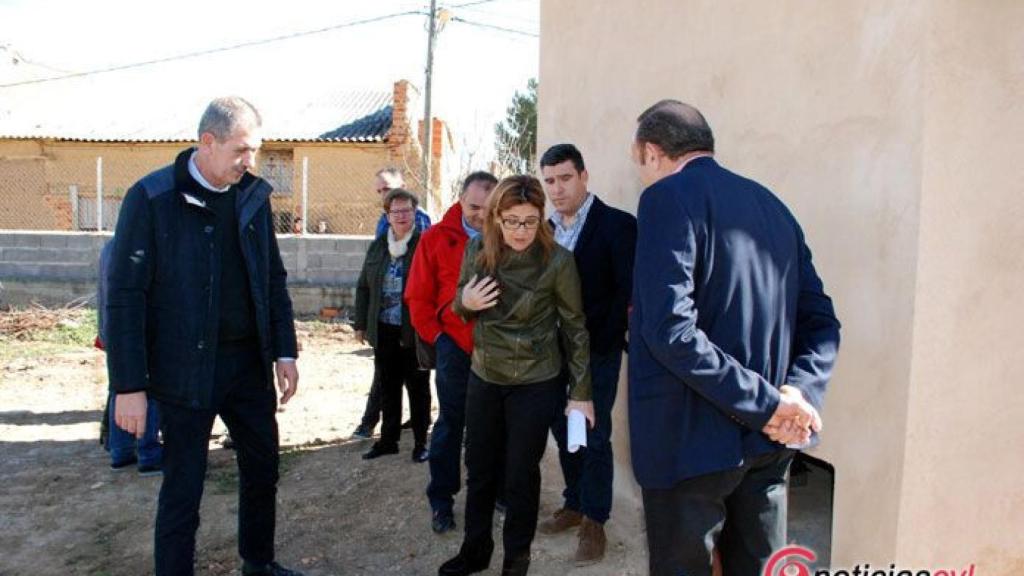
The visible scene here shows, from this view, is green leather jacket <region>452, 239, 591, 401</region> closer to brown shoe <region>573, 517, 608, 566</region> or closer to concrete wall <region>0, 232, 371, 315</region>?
brown shoe <region>573, 517, 608, 566</region>

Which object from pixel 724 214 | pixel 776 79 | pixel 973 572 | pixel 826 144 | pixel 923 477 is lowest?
pixel 973 572

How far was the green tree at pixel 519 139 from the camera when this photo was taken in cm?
1459

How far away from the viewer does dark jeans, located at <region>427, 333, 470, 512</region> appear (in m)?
4.10

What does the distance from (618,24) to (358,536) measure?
316 cm

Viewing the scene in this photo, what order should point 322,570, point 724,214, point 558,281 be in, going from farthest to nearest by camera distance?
point 322,570, point 558,281, point 724,214

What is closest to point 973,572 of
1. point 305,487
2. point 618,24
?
point 618,24

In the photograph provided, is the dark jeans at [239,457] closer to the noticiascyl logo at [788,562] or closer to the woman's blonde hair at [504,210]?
the woman's blonde hair at [504,210]

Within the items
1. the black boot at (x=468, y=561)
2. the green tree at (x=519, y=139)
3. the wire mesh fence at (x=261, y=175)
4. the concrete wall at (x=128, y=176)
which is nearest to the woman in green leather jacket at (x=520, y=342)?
the black boot at (x=468, y=561)

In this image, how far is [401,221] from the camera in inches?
212

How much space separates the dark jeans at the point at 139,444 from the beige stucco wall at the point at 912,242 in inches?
168

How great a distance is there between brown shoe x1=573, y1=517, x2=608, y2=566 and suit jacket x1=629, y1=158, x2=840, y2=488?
66.2 inches

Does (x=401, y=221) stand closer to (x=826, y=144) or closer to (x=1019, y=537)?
(x=826, y=144)

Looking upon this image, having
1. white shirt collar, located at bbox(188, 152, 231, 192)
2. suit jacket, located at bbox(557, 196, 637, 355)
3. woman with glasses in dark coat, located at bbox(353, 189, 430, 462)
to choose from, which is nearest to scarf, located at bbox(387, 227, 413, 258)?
woman with glasses in dark coat, located at bbox(353, 189, 430, 462)

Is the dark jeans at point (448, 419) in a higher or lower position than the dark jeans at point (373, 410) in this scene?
higher
